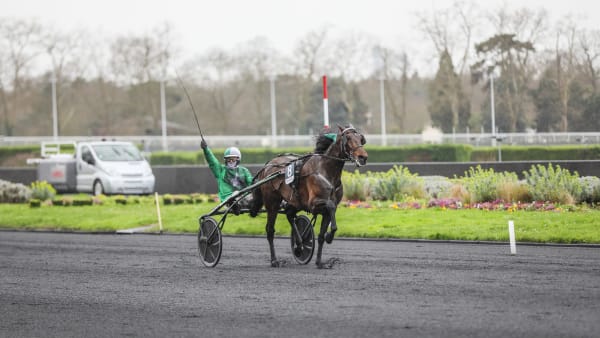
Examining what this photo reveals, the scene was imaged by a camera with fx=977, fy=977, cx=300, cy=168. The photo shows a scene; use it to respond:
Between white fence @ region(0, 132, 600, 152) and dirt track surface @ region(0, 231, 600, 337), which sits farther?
white fence @ region(0, 132, 600, 152)

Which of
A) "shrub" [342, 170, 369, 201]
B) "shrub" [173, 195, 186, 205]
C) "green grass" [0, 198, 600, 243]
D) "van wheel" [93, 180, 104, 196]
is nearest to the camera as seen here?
"green grass" [0, 198, 600, 243]

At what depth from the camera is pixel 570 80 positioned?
126ft

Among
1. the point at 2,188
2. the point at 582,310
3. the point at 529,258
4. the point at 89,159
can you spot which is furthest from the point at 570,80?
the point at 582,310

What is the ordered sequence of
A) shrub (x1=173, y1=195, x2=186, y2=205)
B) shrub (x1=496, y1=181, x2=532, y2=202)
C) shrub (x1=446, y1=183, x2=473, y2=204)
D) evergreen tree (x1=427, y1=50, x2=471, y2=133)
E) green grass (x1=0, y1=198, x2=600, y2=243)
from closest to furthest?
green grass (x1=0, y1=198, x2=600, y2=243), shrub (x1=496, y1=181, x2=532, y2=202), shrub (x1=446, y1=183, x2=473, y2=204), shrub (x1=173, y1=195, x2=186, y2=205), evergreen tree (x1=427, y1=50, x2=471, y2=133)

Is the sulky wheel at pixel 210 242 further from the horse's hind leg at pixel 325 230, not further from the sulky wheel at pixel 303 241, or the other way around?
the horse's hind leg at pixel 325 230

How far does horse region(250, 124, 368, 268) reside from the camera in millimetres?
12969

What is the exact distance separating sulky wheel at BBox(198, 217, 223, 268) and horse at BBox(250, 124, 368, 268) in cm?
77

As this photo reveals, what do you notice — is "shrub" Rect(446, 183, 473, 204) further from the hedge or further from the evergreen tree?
the evergreen tree

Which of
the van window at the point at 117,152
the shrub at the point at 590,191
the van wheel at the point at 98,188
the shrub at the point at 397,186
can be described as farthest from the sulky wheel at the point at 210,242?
the van window at the point at 117,152

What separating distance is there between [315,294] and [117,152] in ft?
82.6

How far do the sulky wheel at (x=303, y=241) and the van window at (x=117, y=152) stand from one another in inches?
839

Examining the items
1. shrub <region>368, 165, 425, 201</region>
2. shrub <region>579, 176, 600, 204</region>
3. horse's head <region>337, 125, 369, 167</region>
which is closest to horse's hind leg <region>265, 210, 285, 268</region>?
horse's head <region>337, 125, 369, 167</region>

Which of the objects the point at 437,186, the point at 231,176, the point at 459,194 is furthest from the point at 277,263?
the point at 437,186

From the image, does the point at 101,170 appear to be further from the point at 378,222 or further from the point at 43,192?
the point at 378,222
